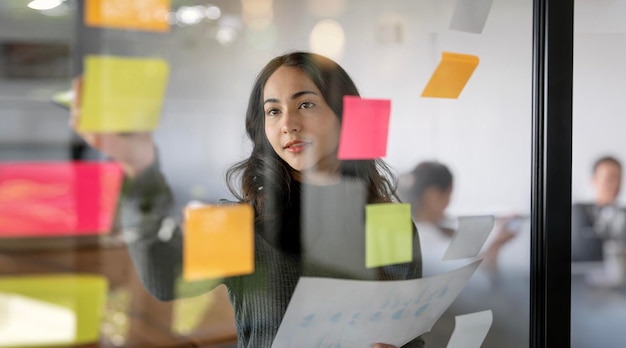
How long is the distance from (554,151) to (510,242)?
0.72 feet

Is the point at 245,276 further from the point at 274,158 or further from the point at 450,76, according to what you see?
the point at 450,76

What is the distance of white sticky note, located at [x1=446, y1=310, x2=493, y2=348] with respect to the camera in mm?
1291

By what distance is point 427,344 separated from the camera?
124 cm

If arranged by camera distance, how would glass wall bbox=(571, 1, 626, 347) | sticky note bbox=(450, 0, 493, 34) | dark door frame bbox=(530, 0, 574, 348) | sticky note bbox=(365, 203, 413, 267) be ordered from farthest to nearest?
glass wall bbox=(571, 1, 626, 347)
dark door frame bbox=(530, 0, 574, 348)
sticky note bbox=(450, 0, 493, 34)
sticky note bbox=(365, 203, 413, 267)

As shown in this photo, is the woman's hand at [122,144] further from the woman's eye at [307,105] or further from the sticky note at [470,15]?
the sticky note at [470,15]

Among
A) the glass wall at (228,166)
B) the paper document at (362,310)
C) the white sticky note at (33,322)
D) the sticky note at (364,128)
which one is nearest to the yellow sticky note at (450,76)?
the glass wall at (228,166)

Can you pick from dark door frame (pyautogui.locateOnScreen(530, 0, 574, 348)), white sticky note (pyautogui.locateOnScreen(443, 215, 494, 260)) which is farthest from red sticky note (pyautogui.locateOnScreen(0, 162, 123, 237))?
dark door frame (pyautogui.locateOnScreen(530, 0, 574, 348))

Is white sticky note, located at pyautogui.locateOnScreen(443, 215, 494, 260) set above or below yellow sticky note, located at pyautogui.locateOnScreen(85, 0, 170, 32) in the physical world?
below

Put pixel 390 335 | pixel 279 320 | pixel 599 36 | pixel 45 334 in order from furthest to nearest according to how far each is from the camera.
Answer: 1. pixel 599 36
2. pixel 390 335
3. pixel 279 320
4. pixel 45 334

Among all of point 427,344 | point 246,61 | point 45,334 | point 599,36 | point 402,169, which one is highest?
point 599,36

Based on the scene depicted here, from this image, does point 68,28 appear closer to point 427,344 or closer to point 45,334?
point 45,334

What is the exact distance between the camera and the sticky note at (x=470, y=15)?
125 cm

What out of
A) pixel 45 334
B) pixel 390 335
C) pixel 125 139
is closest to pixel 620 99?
pixel 390 335

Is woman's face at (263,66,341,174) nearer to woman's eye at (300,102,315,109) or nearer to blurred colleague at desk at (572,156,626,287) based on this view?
woman's eye at (300,102,315,109)
